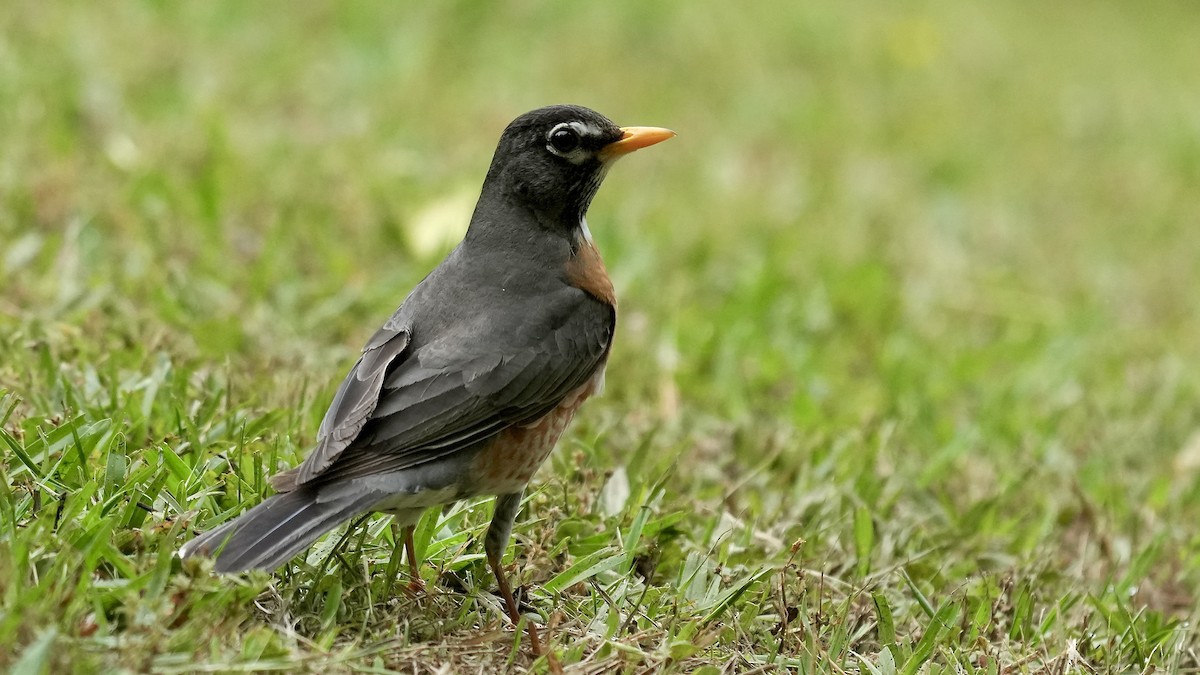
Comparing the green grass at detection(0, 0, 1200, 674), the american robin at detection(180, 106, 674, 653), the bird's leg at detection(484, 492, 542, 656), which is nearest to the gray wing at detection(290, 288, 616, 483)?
the american robin at detection(180, 106, 674, 653)

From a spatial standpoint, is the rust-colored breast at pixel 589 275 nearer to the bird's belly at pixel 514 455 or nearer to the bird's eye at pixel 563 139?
the bird's eye at pixel 563 139

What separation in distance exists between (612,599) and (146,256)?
3225 millimetres

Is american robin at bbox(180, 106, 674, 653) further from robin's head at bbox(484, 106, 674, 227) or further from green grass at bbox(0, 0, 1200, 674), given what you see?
green grass at bbox(0, 0, 1200, 674)

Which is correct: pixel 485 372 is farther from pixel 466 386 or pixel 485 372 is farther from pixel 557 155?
pixel 557 155

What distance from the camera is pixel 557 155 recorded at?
15.0ft

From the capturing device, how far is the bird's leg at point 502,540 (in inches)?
152

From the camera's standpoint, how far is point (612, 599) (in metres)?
3.99

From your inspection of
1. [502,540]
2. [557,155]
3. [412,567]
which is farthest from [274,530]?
[557,155]

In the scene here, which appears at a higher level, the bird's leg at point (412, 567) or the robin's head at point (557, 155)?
the robin's head at point (557, 155)

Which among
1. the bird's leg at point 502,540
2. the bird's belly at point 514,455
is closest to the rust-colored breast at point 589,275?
the bird's belly at point 514,455

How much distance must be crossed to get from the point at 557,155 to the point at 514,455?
1.15m

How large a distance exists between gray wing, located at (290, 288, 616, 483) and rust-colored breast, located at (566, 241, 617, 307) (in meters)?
0.09

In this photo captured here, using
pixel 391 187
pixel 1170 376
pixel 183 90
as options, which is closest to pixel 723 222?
pixel 391 187

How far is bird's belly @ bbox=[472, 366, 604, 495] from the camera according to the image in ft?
12.8
